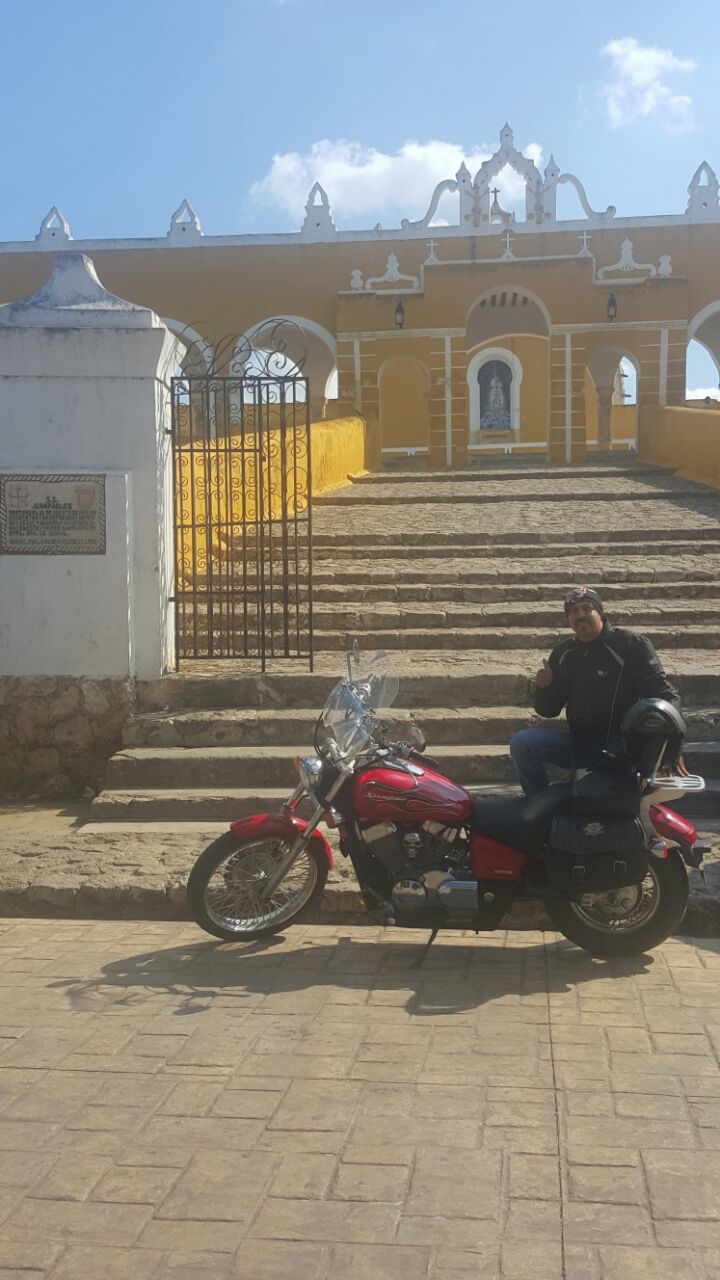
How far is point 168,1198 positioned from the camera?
2975 millimetres

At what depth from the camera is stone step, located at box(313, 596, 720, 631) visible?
8438 mm

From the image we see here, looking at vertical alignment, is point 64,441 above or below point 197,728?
above

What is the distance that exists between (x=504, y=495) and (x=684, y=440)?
3.62m

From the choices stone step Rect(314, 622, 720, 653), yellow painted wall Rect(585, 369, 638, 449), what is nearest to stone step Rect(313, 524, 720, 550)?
stone step Rect(314, 622, 720, 653)

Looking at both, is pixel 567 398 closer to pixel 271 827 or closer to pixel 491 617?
A: pixel 491 617

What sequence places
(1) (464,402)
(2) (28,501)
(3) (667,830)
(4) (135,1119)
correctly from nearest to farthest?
(4) (135,1119) < (3) (667,830) < (2) (28,501) < (1) (464,402)

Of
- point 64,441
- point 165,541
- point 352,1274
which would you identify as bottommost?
point 352,1274

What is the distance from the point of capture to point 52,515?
7.09 metres

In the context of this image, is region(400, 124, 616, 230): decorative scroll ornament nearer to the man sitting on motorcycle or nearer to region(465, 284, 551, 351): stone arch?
region(465, 284, 551, 351): stone arch

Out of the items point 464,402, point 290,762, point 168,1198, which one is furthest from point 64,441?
point 464,402

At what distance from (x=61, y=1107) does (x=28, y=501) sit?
4.28 metres

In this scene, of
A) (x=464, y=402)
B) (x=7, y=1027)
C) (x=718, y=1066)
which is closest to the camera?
(x=718, y=1066)

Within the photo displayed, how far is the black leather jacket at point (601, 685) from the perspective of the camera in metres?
4.82

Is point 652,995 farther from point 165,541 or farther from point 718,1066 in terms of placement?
point 165,541
